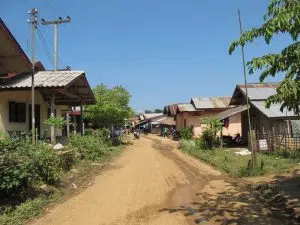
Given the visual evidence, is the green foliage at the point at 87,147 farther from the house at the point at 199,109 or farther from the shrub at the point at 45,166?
the house at the point at 199,109

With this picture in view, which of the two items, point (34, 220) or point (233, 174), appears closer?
point (34, 220)

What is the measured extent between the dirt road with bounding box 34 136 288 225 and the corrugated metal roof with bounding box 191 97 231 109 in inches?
1107

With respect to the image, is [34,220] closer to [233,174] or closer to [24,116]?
[233,174]

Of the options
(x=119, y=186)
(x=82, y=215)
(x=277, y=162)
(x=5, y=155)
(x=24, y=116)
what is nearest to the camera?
(x=82, y=215)

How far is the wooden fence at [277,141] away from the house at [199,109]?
19.8 meters

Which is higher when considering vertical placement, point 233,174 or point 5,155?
point 5,155

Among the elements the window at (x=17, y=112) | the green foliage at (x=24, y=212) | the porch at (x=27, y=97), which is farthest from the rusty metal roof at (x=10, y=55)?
the green foliage at (x=24, y=212)

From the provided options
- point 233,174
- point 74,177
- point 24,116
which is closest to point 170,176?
point 233,174

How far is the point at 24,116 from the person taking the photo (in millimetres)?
20672

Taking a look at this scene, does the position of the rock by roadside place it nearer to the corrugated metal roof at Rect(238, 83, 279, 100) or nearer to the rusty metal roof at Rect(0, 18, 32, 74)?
the rusty metal roof at Rect(0, 18, 32, 74)

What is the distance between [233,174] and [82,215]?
7527 mm

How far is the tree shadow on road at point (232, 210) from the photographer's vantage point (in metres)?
8.55

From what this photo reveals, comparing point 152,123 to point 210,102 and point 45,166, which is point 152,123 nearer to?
point 210,102

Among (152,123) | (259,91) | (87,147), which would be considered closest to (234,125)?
(259,91)
